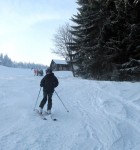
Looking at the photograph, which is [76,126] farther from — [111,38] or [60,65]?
[60,65]

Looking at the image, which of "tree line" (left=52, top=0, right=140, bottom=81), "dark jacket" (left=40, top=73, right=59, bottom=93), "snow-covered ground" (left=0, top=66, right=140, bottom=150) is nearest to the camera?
"snow-covered ground" (left=0, top=66, right=140, bottom=150)

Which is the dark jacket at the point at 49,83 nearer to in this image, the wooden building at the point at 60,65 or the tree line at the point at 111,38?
the tree line at the point at 111,38

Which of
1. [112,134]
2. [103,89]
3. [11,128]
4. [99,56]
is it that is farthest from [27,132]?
[99,56]

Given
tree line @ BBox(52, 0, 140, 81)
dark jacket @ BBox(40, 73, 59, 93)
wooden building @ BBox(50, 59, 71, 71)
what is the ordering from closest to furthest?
dark jacket @ BBox(40, 73, 59, 93)
tree line @ BBox(52, 0, 140, 81)
wooden building @ BBox(50, 59, 71, 71)

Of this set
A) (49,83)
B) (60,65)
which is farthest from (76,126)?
(60,65)

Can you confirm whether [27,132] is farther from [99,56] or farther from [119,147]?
[99,56]

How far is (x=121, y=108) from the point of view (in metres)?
14.0

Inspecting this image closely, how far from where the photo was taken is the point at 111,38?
24.7 meters

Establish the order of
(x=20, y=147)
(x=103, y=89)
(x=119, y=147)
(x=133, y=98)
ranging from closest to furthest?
(x=20, y=147) → (x=119, y=147) → (x=133, y=98) → (x=103, y=89)

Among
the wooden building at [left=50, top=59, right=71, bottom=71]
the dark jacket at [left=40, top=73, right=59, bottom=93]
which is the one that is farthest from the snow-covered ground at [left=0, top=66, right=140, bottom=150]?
the wooden building at [left=50, top=59, right=71, bottom=71]

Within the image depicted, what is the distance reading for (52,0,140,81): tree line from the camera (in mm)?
22820

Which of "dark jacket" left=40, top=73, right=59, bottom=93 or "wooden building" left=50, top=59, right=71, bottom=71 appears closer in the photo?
"dark jacket" left=40, top=73, right=59, bottom=93

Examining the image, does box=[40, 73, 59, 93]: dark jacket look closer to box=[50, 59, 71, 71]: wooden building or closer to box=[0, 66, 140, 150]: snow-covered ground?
box=[0, 66, 140, 150]: snow-covered ground

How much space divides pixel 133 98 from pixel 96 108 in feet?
10.6
